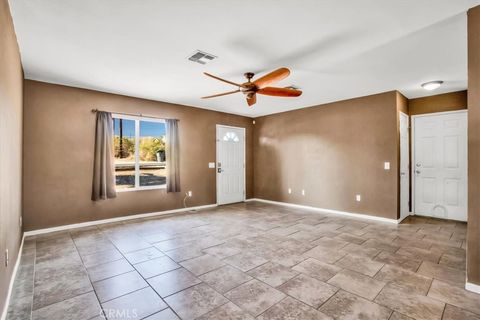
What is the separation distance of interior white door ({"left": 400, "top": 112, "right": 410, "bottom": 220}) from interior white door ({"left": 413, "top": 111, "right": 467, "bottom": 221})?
209mm

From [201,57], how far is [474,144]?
10.2ft

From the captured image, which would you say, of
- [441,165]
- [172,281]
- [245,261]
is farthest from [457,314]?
[441,165]

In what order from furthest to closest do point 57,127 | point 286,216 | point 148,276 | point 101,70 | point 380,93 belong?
1. point 286,216
2. point 380,93
3. point 57,127
4. point 101,70
5. point 148,276

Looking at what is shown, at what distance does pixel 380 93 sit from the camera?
479 centimetres

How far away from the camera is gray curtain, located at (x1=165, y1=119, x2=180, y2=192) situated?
545cm

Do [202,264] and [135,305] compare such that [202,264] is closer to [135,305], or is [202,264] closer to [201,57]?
[135,305]

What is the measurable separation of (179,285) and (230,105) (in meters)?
4.32

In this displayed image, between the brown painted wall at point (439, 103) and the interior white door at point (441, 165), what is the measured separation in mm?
120

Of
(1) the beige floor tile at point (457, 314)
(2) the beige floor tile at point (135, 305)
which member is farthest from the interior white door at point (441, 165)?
(2) the beige floor tile at point (135, 305)

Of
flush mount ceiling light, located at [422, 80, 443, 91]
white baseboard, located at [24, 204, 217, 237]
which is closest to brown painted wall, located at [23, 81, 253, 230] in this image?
white baseboard, located at [24, 204, 217, 237]

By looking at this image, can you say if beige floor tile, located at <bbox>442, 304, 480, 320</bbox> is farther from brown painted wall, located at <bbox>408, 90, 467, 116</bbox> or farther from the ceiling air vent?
brown painted wall, located at <bbox>408, 90, 467, 116</bbox>

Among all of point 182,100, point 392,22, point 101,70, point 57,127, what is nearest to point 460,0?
point 392,22

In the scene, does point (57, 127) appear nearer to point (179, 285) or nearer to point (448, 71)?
point (179, 285)

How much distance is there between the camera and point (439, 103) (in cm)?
488
